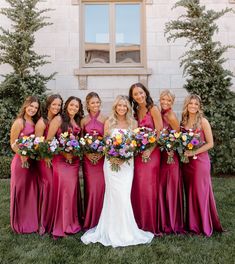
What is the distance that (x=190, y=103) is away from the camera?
5.17m

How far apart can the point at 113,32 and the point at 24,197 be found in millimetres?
6745

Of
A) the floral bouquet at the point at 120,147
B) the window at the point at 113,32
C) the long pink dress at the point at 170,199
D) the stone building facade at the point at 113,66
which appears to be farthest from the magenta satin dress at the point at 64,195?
the window at the point at 113,32

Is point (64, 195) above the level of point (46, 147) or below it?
below

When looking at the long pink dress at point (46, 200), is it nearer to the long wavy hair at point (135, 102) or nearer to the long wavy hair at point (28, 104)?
the long wavy hair at point (28, 104)

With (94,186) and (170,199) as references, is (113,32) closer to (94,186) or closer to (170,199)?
(94,186)

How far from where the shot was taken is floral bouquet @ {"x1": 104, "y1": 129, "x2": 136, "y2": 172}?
4719mm

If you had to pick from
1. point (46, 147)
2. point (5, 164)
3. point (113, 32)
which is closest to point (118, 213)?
point (46, 147)

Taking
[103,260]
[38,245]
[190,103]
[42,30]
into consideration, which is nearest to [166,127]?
[190,103]

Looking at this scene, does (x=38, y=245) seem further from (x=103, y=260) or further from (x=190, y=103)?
(x=190, y=103)

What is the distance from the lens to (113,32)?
10.7 metres

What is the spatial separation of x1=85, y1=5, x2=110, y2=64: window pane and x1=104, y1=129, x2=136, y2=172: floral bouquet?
246 inches

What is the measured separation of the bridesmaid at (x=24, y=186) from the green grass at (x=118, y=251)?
22 cm

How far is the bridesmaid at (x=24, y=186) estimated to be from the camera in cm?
533

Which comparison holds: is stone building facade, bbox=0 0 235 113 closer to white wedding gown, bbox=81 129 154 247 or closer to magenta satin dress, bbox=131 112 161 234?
magenta satin dress, bbox=131 112 161 234
